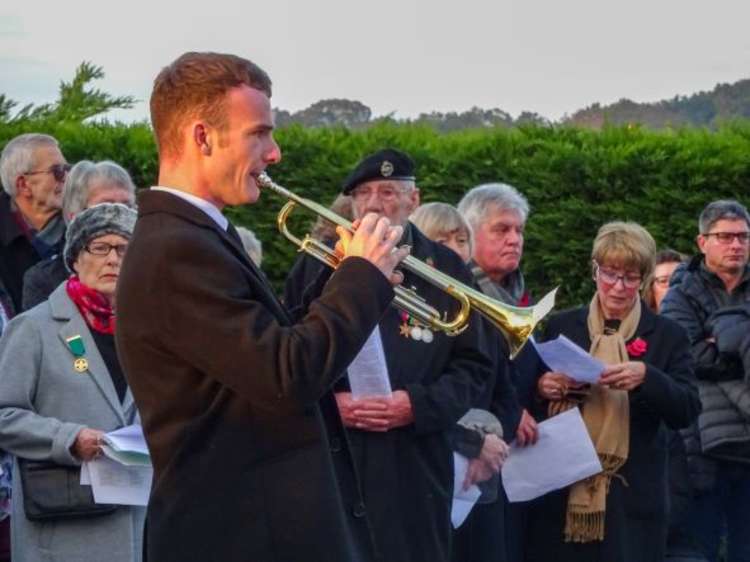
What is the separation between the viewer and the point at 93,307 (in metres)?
5.96

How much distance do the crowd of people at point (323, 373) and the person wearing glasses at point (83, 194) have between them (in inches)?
0.6

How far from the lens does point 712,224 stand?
8.55 meters

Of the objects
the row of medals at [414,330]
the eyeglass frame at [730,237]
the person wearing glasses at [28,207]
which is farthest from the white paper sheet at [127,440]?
the eyeglass frame at [730,237]

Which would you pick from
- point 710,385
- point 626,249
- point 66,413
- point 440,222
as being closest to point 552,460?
point 626,249

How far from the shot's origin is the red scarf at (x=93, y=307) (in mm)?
5961

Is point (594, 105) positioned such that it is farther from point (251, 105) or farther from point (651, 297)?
point (251, 105)

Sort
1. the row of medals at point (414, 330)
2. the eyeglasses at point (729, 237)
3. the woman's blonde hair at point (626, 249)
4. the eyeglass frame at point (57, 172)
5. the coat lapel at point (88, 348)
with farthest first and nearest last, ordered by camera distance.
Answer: the eyeglasses at point (729, 237) < the eyeglass frame at point (57, 172) < the woman's blonde hair at point (626, 249) < the row of medals at point (414, 330) < the coat lapel at point (88, 348)

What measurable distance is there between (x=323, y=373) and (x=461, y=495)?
10.3 ft

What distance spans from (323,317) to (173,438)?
0.44 m

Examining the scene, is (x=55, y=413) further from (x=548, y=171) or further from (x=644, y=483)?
(x=548, y=171)

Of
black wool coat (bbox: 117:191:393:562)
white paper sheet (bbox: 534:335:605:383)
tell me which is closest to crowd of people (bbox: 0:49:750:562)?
black wool coat (bbox: 117:191:393:562)

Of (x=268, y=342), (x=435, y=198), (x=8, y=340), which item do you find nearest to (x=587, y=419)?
(x=8, y=340)

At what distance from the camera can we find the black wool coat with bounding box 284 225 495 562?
5.89m

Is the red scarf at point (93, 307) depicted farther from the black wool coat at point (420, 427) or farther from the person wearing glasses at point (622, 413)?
the person wearing glasses at point (622, 413)
